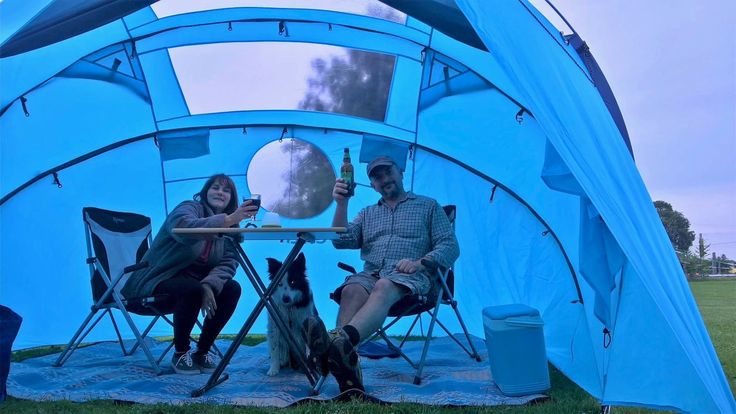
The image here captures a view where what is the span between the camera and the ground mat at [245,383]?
8.37ft

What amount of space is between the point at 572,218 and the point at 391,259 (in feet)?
3.87

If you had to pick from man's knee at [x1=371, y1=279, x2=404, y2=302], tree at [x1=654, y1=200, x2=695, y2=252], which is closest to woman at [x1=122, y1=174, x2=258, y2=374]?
man's knee at [x1=371, y1=279, x2=404, y2=302]

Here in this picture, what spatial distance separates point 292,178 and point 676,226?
96.9 ft

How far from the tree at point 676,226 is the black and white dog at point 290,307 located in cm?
2925

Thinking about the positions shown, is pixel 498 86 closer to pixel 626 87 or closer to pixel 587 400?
pixel 626 87

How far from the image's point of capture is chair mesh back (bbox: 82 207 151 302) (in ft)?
12.0

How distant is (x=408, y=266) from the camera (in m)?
2.97

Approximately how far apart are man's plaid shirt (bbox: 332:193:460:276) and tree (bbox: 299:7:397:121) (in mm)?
1176

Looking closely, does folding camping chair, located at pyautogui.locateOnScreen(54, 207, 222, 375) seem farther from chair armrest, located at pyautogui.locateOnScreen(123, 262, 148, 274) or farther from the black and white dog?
the black and white dog

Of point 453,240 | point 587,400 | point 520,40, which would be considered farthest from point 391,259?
point 520,40

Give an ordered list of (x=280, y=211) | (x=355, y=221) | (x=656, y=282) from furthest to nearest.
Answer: (x=280, y=211)
(x=355, y=221)
(x=656, y=282)

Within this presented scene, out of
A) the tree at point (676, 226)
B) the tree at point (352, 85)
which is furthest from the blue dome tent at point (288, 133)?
the tree at point (676, 226)

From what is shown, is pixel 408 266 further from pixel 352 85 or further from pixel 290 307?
pixel 352 85

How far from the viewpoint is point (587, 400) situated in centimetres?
252
